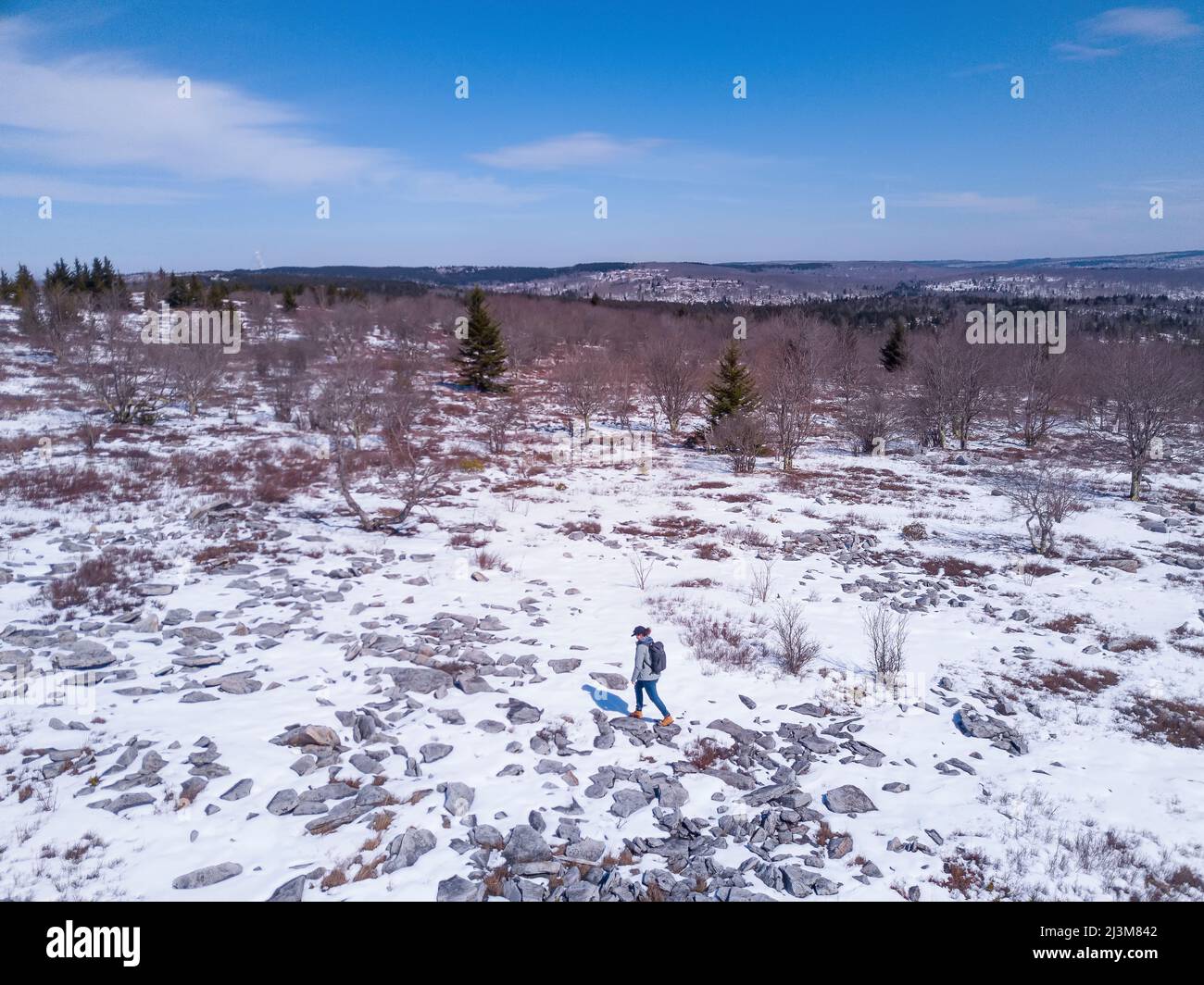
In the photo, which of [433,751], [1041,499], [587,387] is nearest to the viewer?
[433,751]

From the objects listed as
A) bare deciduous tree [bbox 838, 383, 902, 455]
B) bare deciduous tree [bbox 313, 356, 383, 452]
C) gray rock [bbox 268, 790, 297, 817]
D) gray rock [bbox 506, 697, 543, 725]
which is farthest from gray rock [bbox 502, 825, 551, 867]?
bare deciduous tree [bbox 838, 383, 902, 455]

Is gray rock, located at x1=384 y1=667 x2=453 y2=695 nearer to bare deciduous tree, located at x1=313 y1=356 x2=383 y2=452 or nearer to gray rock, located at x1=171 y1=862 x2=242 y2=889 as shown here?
gray rock, located at x1=171 y1=862 x2=242 y2=889

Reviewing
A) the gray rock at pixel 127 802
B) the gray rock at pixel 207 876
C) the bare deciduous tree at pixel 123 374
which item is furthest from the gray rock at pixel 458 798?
the bare deciduous tree at pixel 123 374

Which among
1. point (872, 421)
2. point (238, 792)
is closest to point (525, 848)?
point (238, 792)

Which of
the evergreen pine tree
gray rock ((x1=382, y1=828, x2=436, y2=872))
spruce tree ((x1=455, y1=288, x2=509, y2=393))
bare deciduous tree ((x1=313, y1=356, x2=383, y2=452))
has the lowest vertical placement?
gray rock ((x1=382, y1=828, x2=436, y2=872))

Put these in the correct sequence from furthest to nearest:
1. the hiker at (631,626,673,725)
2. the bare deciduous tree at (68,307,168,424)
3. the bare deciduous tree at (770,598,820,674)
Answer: the bare deciduous tree at (68,307,168,424)
the bare deciduous tree at (770,598,820,674)
the hiker at (631,626,673,725)

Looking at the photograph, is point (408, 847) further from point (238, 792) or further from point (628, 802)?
point (628, 802)
